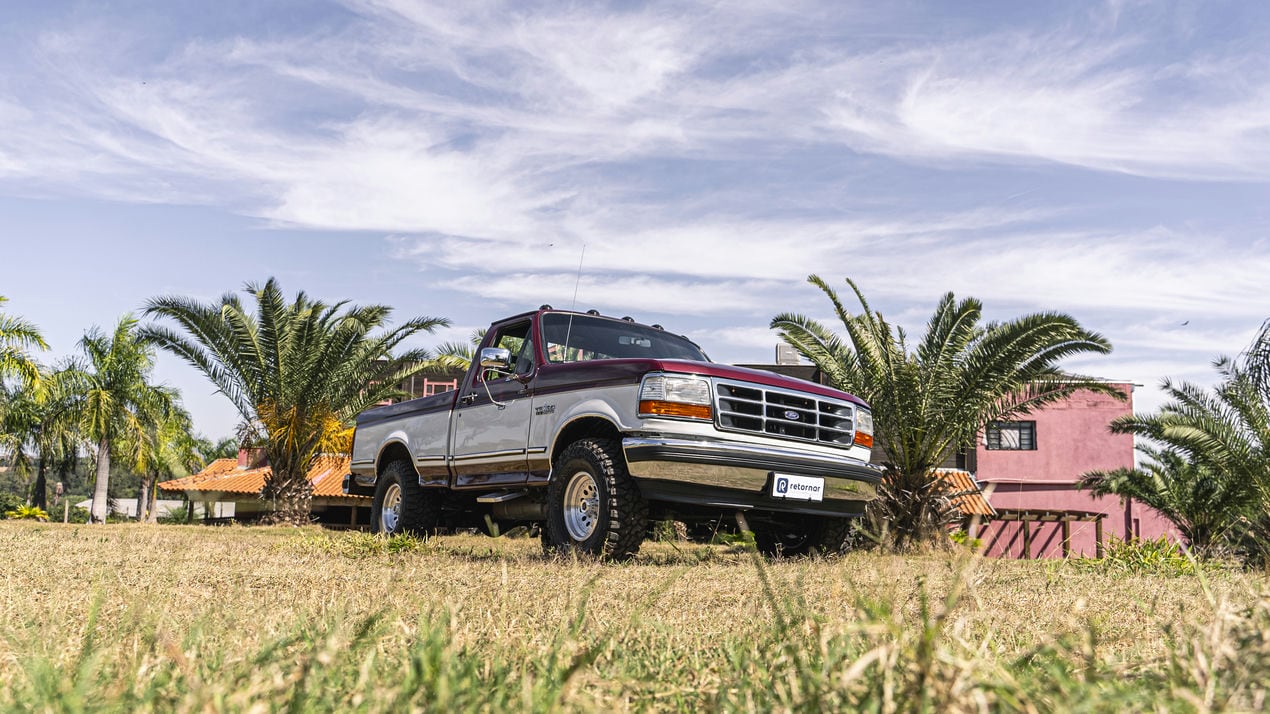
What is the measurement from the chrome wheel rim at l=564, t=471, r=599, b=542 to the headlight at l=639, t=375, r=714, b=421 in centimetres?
74

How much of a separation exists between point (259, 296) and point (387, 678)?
2024cm

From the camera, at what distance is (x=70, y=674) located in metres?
2.02

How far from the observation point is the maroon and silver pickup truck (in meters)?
7.07

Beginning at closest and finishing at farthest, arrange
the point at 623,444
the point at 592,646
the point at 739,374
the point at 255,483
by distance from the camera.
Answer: the point at 592,646 → the point at 623,444 → the point at 739,374 → the point at 255,483

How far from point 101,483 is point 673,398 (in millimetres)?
37501

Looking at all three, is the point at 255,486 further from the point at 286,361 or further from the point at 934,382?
the point at 934,382

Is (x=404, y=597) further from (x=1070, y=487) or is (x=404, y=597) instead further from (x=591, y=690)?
(x=1070, y=487)

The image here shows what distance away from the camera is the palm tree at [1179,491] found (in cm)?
2397

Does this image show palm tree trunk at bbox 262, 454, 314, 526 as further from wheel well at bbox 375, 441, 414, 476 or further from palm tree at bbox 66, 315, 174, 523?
palm tree at bbox 66, 315, 174, 523

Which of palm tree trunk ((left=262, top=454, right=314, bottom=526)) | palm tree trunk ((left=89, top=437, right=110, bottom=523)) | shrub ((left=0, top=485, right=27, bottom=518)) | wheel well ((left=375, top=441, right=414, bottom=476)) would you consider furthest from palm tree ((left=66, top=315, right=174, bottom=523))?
wheel well ((left=375, top=441, right=414, bottom=476))

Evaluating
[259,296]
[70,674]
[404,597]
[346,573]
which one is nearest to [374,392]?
[259,296]

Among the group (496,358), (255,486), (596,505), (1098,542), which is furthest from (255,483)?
(596,505)

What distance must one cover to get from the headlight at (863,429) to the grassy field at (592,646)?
3.42 m

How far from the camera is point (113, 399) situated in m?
36.9
